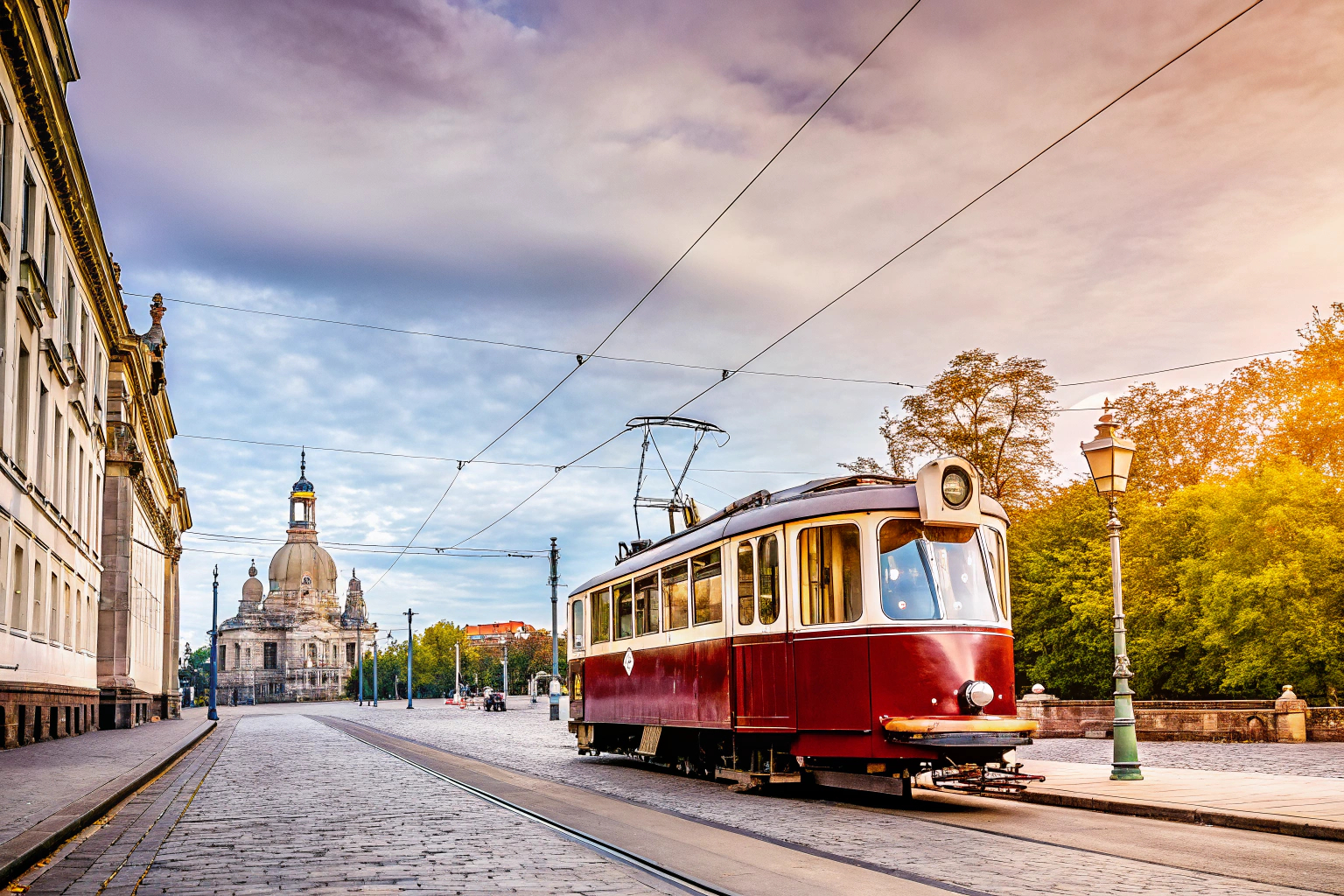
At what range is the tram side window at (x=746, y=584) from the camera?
1455cm

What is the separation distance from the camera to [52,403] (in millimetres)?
27375

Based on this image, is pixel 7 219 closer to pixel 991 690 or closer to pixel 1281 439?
pixel 991 690

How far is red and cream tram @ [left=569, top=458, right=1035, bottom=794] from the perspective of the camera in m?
12.8

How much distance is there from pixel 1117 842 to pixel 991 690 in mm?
3015

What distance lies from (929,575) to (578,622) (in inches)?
421

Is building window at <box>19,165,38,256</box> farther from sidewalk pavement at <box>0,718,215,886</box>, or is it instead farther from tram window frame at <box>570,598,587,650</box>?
tram window frame at <box>570,598,587,650</box>

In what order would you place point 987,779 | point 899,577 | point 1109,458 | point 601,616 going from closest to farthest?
point 987,779 → point 899,577 → point 1109,458 → point 601,616

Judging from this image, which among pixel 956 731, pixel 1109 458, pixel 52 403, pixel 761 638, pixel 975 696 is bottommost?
pixel 956 731

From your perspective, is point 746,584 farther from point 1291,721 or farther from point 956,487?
point 1291,721

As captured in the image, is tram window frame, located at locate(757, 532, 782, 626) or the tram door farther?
tram window frame, located at locate(757, 532, 782, 626)

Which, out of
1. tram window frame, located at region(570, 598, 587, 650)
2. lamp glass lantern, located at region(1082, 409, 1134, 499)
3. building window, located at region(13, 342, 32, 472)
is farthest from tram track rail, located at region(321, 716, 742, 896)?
building window, located at region(13, 342, 32, 472)

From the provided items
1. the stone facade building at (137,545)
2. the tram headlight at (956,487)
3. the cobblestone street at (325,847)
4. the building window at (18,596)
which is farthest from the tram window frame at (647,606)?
the stone facade building at (137,545)

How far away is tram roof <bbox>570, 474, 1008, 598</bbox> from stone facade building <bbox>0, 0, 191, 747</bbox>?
Result: 12727 millimetres

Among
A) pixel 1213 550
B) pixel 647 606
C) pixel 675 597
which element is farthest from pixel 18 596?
pixel 1213 550
